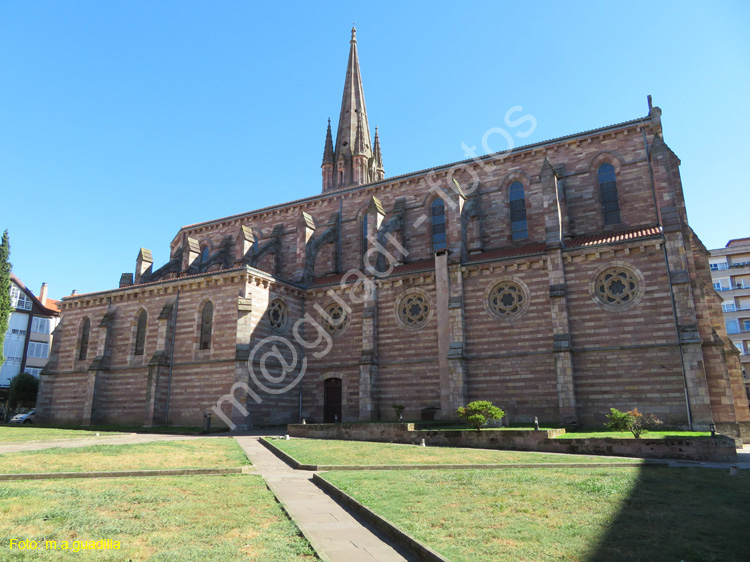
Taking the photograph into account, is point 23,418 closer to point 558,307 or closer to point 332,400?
point 332,400

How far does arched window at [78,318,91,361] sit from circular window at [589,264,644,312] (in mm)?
33453

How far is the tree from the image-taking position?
44500 millimetres

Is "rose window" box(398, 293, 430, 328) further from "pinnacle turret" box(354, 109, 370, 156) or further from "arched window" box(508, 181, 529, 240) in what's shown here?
"pinnacle turret" box(354, 109, 370, 156)

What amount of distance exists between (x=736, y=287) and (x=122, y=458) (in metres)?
64.3

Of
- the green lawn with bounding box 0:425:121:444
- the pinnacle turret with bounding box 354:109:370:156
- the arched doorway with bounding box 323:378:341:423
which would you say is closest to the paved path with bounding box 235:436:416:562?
the green lawn with bounding box 0:425:121:444

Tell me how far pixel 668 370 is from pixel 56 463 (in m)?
23.2

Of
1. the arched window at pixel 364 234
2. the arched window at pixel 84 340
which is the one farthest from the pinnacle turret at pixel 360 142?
the arched window at pixel 84 340

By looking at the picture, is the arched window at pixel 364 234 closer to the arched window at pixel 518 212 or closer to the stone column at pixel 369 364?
the stone column at pixel 369 364

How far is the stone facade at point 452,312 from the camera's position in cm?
2272

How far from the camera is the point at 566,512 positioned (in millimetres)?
7172

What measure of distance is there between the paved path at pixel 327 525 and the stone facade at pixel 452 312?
15860 mm

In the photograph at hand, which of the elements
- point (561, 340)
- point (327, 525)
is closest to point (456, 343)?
point (561, 340)

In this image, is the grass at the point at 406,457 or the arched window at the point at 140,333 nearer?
the grass at the point at 406,457

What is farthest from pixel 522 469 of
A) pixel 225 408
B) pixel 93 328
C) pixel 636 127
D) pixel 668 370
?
pixel 93 328
